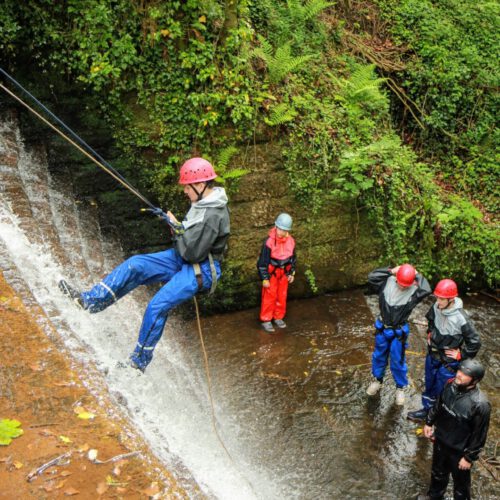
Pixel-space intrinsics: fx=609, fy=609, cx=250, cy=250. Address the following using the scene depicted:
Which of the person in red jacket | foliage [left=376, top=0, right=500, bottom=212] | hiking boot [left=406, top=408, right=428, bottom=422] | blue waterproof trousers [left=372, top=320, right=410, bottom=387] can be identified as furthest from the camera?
foliage [left=376, top=0, right=500, bottom=212]

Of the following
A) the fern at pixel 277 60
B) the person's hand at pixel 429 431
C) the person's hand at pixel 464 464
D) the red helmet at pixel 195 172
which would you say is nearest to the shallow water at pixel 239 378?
the person's hand at pixel 429 431

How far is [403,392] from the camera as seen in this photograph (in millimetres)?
7941

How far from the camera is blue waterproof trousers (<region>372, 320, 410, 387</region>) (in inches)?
294

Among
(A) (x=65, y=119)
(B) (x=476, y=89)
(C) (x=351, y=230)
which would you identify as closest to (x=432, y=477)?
(C) (x=351, y=230)

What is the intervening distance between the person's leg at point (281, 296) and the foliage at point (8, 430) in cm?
477

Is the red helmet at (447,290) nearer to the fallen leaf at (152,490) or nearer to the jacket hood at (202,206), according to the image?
the jacket hood at (202,206)

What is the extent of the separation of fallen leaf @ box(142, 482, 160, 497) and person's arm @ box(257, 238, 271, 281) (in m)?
4.48

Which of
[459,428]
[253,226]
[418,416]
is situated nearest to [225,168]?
[253,226]

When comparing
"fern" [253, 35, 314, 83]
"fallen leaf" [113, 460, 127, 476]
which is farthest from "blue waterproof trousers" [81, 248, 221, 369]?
"fern" [253, 35, 314, 83]

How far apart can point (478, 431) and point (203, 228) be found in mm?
3362

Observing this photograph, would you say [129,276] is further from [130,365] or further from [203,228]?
[130,365]

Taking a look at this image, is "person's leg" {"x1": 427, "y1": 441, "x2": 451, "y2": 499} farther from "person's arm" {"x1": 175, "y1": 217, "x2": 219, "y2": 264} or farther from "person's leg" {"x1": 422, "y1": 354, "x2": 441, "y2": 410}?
"person's arm" {"x1": 175, "y1": 217, "x2": 219, "y2": 264}

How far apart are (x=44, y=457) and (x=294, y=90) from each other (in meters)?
6.91

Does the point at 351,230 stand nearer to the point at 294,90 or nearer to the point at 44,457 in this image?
the point at 294,90
